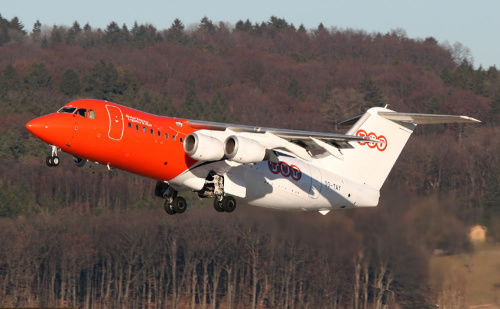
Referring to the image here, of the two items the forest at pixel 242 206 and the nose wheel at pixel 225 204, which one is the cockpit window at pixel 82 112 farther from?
the nose wheel at pixel 225 204

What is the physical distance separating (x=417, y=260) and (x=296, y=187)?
644cm

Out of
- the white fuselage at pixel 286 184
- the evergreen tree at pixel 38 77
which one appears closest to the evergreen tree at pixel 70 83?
the evergreen tree at pixel 38 77

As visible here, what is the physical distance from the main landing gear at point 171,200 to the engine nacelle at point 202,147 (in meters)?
2.49

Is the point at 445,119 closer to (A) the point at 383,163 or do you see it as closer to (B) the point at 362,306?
(A) the point at 383,163

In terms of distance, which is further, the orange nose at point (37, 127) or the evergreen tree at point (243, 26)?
the evergreen tree at point (243, 26)

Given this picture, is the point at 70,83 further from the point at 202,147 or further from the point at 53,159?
the point at 202,147

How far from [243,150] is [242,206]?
5538 mm

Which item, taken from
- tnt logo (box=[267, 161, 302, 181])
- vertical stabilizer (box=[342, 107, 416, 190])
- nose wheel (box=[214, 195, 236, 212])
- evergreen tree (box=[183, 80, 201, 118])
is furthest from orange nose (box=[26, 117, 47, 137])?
evergreen tree (box=[183, 80, 201, 118])

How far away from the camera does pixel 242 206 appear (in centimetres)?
3186

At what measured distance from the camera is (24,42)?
16275 centimetres

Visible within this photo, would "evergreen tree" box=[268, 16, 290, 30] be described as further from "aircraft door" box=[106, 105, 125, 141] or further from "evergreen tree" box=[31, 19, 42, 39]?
"aircraft door" box=[106, 105, 125, 141]

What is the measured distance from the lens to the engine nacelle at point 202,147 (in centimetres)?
2641

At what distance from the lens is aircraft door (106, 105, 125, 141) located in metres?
26.2

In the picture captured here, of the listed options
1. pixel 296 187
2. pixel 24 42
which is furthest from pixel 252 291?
pixel 24 42
